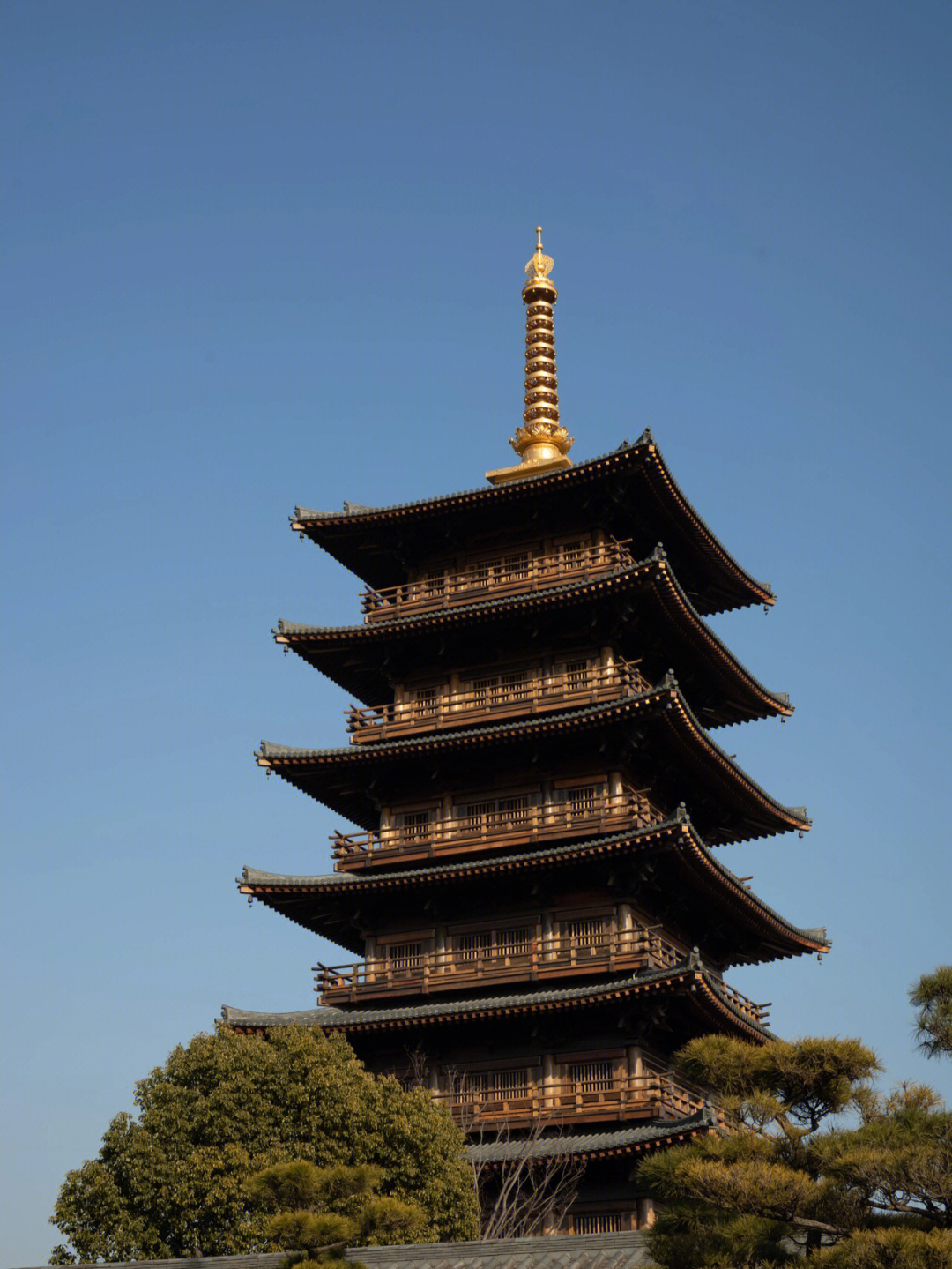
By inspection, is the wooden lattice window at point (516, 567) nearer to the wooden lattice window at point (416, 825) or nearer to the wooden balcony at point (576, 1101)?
the wooden lattice window at point (416, 825)

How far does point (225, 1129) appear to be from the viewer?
3512cm

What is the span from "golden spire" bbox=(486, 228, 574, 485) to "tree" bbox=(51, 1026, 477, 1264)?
2065cm

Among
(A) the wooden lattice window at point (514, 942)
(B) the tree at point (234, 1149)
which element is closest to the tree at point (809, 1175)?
(B) the tree at point (234, 1149)

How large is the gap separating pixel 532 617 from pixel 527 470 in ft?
21.0

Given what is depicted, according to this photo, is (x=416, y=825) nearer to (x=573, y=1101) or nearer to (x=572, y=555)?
(x=572, y=555)

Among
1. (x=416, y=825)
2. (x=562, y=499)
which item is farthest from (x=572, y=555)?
(x=416, y=825)

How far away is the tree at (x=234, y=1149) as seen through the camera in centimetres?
3438

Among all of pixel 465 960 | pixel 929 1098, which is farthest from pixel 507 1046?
pixel 929 1098

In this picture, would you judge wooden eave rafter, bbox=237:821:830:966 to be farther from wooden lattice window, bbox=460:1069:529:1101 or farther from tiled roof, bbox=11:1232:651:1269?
tiled roof, bbox=11:1232:651:1269

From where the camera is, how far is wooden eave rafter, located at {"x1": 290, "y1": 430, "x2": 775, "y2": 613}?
47.4 meters

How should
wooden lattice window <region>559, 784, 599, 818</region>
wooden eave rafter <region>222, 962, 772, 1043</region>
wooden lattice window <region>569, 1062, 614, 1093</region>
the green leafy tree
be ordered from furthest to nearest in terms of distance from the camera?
wooden lattice window <region>559, 784, 599, 818</region>, wooden lattice window <region>569, 1062, 614, 1093</region>, wooden eave rafter <region>222, 962, 772, 1043</region>, the green leafy tree

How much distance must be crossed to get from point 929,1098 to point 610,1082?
18.1 m

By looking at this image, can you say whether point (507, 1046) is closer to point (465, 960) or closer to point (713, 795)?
point (465, 960)

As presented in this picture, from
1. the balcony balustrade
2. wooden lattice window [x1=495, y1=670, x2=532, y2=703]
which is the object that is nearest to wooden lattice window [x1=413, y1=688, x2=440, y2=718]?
wooden lattice window [x1=495, y1=670, x2=532, y2=703]
